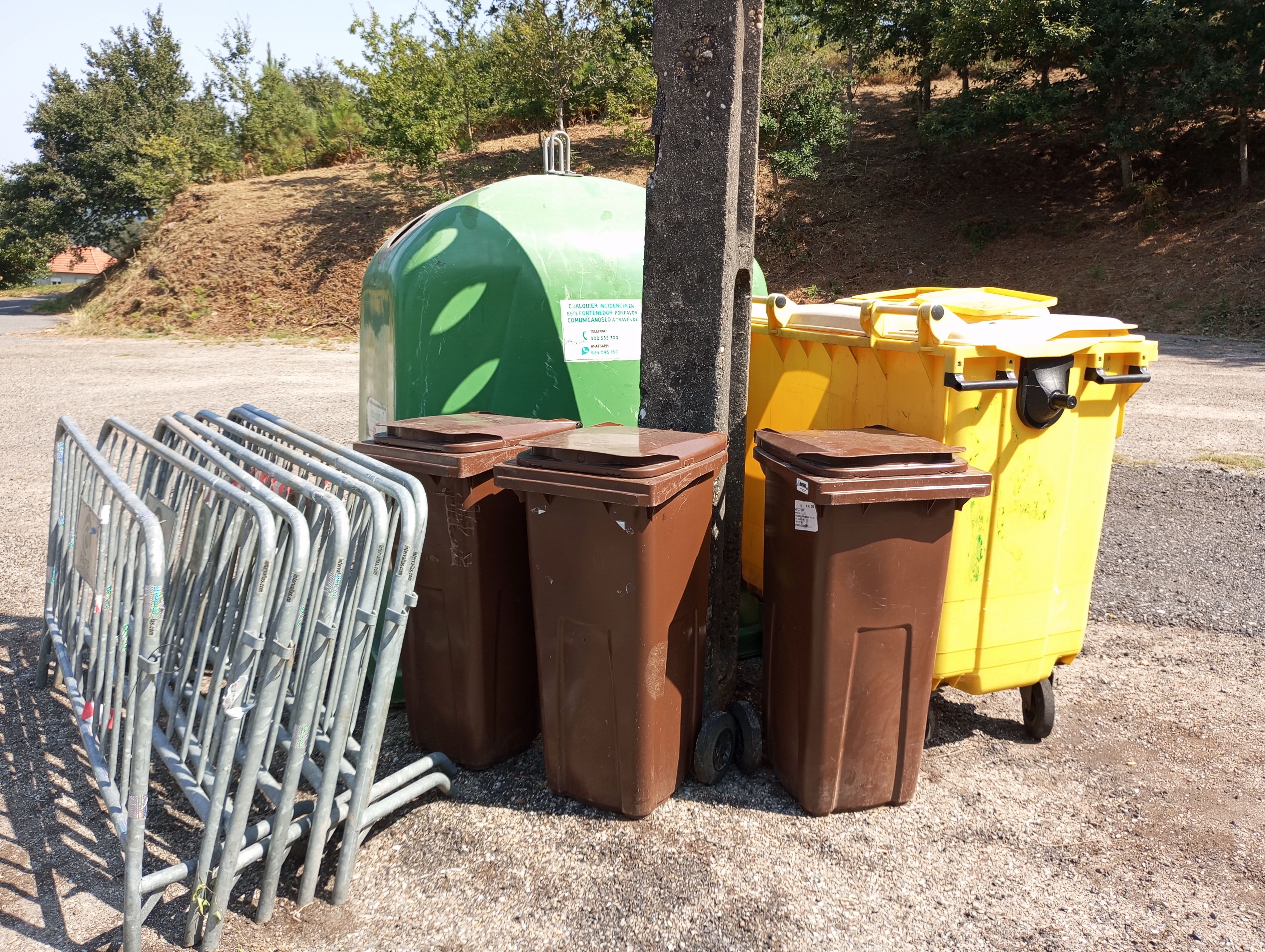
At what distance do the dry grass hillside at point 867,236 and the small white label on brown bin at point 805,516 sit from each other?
15.2 meters

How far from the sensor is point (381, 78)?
20.5 m

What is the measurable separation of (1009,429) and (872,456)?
2.14 feet

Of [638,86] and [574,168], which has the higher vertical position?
[638,86]

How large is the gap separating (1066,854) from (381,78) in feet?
71.3

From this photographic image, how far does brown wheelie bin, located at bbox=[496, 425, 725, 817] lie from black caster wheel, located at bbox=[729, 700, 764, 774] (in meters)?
0.27

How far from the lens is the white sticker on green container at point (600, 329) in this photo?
393cm

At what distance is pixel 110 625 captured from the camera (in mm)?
2922

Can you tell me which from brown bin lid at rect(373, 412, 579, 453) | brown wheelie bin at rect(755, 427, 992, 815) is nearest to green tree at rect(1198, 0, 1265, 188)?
brown wheelie bin at rect(755, 427, 992, 815)

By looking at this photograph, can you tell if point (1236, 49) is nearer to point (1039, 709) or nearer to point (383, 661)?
point (1039, 709)

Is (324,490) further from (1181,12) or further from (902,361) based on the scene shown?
(1181,12)

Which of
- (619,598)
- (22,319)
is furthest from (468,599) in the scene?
(22,319)

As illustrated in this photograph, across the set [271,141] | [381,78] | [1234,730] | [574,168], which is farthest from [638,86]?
[1234,730]

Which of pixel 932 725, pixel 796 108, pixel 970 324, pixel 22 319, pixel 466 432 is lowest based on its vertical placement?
pixel 932 725

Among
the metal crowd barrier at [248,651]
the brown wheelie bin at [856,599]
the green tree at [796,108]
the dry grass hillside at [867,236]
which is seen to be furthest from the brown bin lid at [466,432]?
the green tree at [796,108]
